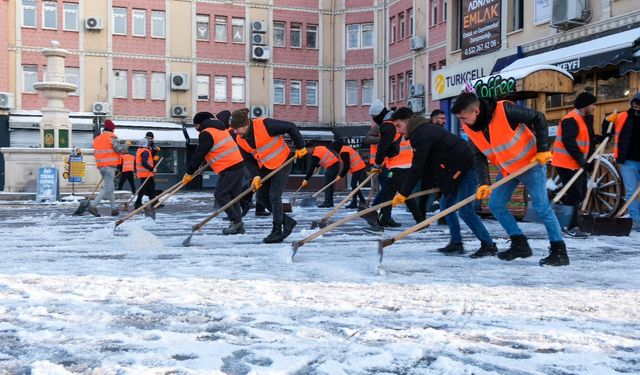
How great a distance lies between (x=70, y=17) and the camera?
3628cm

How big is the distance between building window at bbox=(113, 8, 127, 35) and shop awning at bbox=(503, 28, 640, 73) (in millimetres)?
25833

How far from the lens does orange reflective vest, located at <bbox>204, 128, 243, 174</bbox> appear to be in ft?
30.5

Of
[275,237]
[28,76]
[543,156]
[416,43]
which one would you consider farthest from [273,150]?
[28,76]

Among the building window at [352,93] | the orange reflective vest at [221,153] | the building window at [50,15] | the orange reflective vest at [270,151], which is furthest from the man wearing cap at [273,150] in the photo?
the building window at [352,93]

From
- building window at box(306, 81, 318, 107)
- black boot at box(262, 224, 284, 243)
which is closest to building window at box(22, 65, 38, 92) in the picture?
building window at box(306, 81, 318, 107)

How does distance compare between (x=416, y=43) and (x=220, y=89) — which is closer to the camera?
(x=416, y=43)

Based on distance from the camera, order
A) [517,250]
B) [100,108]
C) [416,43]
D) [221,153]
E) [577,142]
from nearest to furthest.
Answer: [517,250] → [577,142] → [221,153] → [416,43] → [100,108]

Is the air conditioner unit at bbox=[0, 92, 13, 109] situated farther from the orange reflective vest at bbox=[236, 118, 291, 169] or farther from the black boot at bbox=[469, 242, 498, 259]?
the black boot at bbox=[469, 242, 498, 259]

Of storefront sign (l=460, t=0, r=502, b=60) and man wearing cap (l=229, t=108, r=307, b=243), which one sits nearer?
man wearing cap (l=229, t=108, r=307, b=243)

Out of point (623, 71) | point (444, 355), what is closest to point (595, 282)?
point (444, 355)

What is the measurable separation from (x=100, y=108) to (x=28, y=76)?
3552 mm

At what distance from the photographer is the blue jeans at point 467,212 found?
7.30 m

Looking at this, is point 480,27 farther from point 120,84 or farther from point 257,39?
point 120,84

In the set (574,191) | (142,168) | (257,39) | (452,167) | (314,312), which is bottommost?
(314,312)
